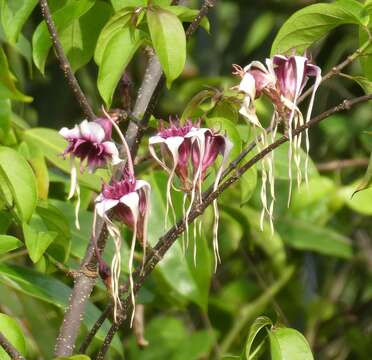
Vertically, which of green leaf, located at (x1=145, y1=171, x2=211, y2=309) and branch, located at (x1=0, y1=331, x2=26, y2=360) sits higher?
branch, located at (x1=0, y1=331, x2=26, y2=360)

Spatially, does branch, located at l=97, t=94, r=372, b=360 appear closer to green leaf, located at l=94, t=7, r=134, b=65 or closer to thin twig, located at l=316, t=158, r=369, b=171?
green leaf, located at l=94, t=7, r=134, b=65

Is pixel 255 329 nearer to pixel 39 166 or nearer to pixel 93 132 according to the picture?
pixel 93 132

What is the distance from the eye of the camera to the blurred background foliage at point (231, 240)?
4.09 ft

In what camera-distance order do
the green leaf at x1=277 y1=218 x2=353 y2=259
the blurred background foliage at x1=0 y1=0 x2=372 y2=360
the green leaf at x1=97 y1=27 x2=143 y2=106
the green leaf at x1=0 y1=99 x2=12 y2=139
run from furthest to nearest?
the green leaf at x1=277 y1=218 x2=353 y2=259 → the blurred background foliage at x1=0 y1=0 x2=372 y2=360 → the green leaf at x1=0 y1=99 x2=12 y2=139 → the green leaf at x1=97 y1=27 x2=143 y2=106

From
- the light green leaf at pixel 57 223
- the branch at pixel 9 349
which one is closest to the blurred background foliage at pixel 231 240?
the light green leaf at pixel 57 223

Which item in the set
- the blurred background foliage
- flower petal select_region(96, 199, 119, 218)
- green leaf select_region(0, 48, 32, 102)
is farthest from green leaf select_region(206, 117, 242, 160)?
green leaf select_region(0, 48, 32, 102)

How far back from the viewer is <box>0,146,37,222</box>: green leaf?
0.93m

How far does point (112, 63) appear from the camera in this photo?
0.90 metres

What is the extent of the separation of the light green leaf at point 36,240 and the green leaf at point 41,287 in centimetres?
9

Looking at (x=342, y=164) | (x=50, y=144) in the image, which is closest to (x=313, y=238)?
(x=342, y=164)

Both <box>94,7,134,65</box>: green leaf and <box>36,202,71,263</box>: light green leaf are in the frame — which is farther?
<box>36,202,71,263</box>: light green leaf

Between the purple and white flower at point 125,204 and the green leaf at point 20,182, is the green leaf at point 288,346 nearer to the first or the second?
the purple and white flower at point 125,204

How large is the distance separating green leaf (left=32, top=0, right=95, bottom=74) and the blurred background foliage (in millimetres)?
135

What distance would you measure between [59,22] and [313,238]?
1106mm
